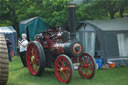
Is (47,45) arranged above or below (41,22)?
below

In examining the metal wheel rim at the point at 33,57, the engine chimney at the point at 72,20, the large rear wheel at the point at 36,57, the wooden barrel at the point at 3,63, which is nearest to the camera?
the wooden barrel at the point at 3,63

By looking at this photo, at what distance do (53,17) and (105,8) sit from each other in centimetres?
295

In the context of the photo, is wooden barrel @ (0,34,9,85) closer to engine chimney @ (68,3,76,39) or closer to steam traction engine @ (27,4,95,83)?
steam traction engine @ (27,4,95,83)

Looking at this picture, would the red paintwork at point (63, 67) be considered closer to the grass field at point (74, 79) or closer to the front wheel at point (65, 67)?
the front wheel at point (65, 67)

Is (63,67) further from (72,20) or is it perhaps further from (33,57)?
(33,57)

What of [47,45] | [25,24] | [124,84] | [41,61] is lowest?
[124,84]

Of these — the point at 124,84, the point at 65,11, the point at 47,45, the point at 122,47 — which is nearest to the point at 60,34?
the point at 47,45

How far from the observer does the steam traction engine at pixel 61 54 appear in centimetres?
629

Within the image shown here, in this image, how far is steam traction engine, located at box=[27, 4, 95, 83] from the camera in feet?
20.6

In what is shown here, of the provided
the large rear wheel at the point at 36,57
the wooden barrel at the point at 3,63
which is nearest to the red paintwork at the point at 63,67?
the large rear wheel at the point at 36,57

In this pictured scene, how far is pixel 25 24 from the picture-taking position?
1245cm

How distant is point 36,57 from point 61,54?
926mm

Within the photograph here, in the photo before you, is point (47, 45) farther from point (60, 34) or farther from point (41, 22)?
point (41, 22)

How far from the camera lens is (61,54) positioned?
270 inches
